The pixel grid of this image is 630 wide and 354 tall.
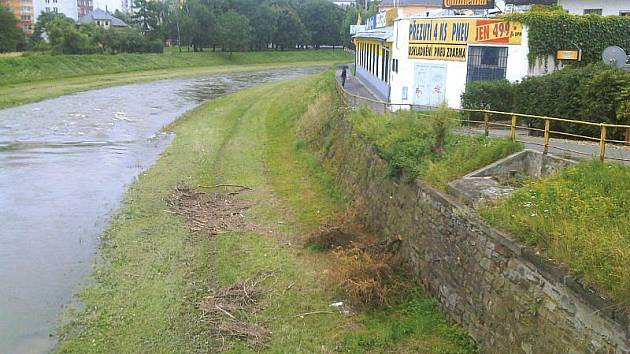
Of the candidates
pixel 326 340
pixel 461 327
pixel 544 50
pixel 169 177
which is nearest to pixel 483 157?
pixel 461 327

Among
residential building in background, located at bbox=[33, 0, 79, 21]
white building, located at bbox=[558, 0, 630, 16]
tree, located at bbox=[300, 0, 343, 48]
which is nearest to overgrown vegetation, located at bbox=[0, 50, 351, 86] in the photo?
tree, located at bbox=[300, 0, 343, 48]

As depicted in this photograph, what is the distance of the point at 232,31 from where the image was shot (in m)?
89.2

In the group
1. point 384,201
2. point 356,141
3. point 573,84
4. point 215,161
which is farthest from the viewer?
point 215,161

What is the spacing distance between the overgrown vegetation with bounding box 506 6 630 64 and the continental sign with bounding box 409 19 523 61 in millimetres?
532

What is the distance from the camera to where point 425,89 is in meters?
26.7

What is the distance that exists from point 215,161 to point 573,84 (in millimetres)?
13895

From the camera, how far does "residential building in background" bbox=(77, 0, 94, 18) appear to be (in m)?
164

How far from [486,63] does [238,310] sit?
1544 cm

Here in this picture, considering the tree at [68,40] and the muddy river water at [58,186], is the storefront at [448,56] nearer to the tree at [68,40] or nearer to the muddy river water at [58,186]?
the muddy river water at [58,186]

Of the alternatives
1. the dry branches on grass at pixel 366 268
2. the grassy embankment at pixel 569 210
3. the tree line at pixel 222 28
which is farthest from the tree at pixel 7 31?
the grassy embankment at pixel 569 210

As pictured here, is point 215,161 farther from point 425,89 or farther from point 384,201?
point 384,201

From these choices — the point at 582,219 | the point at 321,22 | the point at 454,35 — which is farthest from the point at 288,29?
the point at 582,219

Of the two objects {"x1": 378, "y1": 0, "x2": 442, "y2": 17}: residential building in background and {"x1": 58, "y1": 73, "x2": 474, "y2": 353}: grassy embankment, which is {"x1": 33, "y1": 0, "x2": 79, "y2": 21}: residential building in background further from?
{"x1": 58, "y1": 73, "x2": 474, "y2": 353}: grassy embankment

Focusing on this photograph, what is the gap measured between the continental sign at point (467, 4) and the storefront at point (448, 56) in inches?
45.3
